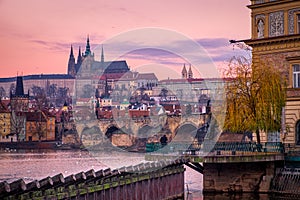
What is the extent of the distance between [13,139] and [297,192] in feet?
384

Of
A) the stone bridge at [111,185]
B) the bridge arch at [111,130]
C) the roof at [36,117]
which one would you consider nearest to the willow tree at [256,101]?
the stone bridge at [111,185]

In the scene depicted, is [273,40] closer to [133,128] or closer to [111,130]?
[133,128]

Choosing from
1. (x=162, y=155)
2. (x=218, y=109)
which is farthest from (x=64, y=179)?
(x=218, y=109)

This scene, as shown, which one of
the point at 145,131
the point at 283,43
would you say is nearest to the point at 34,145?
the point at 145,131

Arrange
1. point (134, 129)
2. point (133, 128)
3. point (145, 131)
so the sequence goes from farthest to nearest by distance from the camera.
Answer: point (133, 128), point (134, 129), point (145, 131)

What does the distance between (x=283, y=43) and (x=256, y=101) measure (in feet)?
14.1

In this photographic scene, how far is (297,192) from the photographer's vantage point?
36.8 metres

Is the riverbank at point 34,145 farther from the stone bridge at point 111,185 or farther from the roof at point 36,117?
the stone bridge at point 111,185

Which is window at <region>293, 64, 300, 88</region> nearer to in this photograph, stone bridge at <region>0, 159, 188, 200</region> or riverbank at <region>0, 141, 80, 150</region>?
stone bridge at <region>0, 159, 188, 200</region>

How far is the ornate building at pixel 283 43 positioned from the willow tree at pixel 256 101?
654 millimetres

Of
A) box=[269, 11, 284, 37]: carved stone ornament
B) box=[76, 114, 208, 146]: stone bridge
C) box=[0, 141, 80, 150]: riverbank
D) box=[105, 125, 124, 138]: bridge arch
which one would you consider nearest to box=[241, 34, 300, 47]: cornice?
box=[269, 11, 284, 37]: carved stone ornament

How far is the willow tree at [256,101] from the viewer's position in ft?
136

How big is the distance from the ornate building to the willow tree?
654 millimetres

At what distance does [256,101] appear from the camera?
41.6 meters
